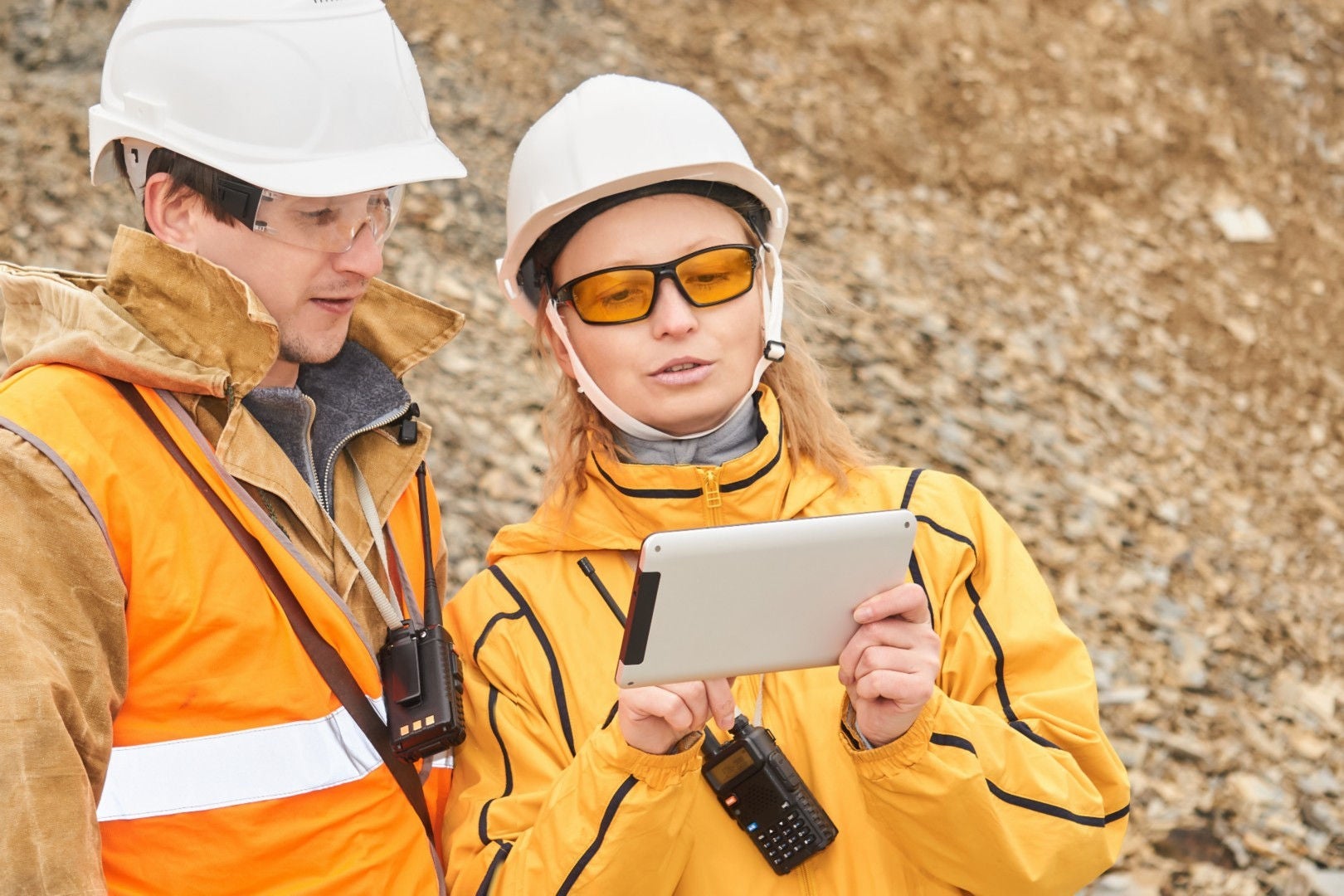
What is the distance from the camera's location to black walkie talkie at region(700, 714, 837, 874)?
267cm

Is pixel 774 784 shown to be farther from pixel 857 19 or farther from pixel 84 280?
pixel 857 19

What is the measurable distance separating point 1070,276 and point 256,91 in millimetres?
7681

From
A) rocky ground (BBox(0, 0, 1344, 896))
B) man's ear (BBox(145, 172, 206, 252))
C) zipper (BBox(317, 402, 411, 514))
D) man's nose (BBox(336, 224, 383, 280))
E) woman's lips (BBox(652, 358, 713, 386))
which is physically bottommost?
rocky ground (BBox(0, 0, 1344, 896))

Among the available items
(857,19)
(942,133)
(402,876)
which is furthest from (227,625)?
(857,19)

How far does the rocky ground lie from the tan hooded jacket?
3307 millimetres

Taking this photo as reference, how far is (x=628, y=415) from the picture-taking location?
304 cm

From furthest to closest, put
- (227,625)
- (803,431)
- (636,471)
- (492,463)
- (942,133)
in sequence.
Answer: (942,133) → (492,463) → (803,431) → (636,471) → (227,625)

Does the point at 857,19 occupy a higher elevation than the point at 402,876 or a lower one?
lower

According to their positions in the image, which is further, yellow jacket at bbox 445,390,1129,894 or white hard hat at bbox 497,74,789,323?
white hard hat at bbox 497,74,789,323

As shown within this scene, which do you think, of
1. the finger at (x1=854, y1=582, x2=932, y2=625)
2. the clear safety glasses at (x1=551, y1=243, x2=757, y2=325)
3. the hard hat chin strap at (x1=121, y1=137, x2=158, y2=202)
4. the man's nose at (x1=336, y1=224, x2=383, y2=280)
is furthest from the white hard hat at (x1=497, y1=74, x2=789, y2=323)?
the finger at (x1=854, y1=582, x2=932, y2=625)

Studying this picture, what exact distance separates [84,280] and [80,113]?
5.87 metres

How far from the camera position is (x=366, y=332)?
3.32 meters

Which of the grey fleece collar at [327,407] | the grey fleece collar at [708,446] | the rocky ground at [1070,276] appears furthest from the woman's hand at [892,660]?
the rocky ground at [1070,276]

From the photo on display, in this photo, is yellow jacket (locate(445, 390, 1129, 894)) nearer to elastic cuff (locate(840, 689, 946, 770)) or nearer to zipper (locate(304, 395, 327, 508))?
elastic cuff (locate(840, 689, 946, 770))
